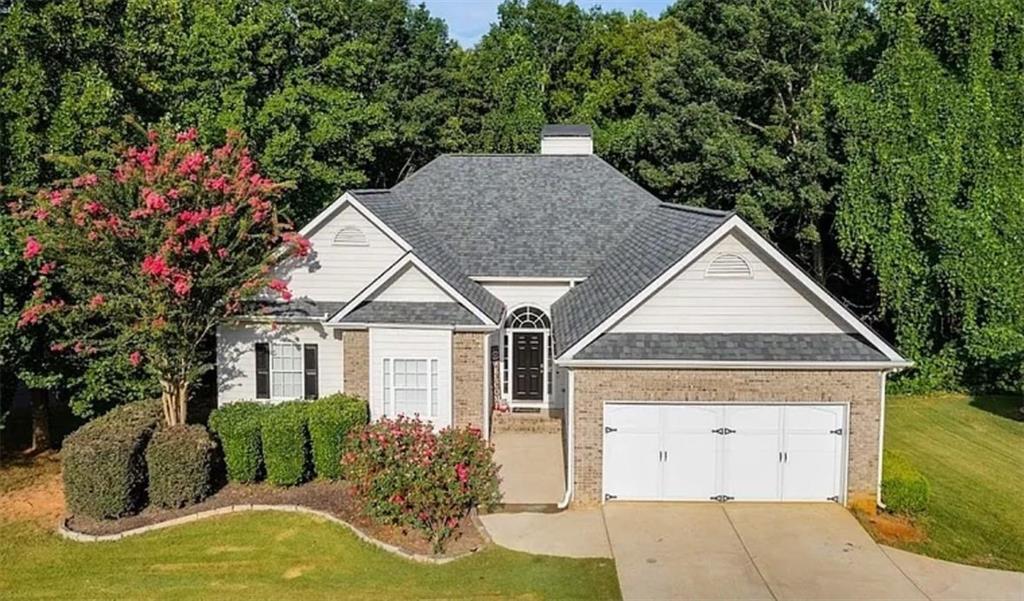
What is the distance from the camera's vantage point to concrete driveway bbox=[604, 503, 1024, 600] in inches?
508

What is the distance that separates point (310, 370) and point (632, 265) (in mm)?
7869

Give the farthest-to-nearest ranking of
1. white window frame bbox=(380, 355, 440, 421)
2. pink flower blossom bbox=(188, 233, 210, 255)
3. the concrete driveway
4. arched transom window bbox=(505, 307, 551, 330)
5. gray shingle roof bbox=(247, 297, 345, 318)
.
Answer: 1. arched transom window bbox=(505, 307, 551, 330)
2. gray shingle roof bbox=(247, 297, 345, 318)
3. white window frame bbox=(380, 355, 440, 421)
4. pink flower blossom bbox=(188, 233, 210, 255)
5. the concrete driveway

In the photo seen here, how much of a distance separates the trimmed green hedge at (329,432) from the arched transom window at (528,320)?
5868mm

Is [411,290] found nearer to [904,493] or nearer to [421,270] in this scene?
[421,270]

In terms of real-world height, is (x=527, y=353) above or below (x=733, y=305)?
below

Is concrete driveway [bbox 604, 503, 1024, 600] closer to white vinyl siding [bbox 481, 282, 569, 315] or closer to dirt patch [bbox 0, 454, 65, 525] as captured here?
white vinyl siding [bbox 481, 282, 569, 315]

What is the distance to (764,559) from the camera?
45.9 feet

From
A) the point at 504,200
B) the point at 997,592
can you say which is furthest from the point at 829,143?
the point at 997,592

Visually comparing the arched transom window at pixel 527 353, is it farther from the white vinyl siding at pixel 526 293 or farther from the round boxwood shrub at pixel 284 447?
the round boxwood shrub at pixel 284 447

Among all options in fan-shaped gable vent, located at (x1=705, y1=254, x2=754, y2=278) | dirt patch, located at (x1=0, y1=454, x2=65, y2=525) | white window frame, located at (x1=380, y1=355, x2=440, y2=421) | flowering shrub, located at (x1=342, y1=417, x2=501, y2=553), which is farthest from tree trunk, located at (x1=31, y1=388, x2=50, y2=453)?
fan-shaped gable vent, located at (x1=705, y1=254, x2=754, y2=278)

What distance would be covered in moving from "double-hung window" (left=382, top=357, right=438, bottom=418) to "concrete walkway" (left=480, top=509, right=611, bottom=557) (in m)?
4.03

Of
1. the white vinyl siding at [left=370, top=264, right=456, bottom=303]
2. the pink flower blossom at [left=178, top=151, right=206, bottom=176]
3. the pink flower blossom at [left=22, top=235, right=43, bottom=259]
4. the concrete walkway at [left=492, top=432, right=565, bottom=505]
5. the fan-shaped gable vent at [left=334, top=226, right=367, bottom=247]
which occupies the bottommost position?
the concrete walkway at [left=492, top=432, right=565, bottom=505]

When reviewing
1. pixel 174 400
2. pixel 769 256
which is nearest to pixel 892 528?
pixel 769 256

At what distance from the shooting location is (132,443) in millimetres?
16078
